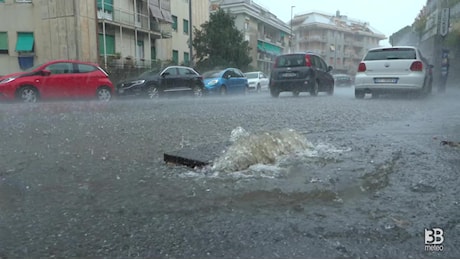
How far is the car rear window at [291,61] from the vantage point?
13.5 m

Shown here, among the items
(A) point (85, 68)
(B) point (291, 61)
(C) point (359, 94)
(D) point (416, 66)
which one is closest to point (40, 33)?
(A) point (85, 68)

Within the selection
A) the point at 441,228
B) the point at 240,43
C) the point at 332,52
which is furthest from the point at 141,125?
the point at 332,52

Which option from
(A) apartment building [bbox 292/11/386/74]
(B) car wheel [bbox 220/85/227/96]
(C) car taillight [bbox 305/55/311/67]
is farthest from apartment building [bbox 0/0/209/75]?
(A) apartment building [bbox 292/11/386/74]

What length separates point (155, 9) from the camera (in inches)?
1166

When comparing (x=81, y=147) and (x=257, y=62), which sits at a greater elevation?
(x=257, y=62)

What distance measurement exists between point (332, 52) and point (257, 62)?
4007cm

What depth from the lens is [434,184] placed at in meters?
2.85

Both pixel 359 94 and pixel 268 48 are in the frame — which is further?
pixel 268 48

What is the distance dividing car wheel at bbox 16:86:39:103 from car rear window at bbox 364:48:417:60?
35.0 feet

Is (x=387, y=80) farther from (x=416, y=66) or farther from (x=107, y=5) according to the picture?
(x=107, y=5)

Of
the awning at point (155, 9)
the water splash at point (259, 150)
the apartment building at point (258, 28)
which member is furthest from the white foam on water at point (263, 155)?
the apartment building at point (258, 28)

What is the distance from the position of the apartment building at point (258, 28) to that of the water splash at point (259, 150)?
122 feet

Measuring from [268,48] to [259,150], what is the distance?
51678 mm

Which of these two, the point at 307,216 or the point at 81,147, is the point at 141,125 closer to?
the point at 81,147
